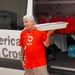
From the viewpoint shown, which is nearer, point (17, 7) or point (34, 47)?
point (34, 47)

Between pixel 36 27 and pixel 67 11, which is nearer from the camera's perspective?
pixel 36 27

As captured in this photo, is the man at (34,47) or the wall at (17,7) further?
the wall at (17,7)

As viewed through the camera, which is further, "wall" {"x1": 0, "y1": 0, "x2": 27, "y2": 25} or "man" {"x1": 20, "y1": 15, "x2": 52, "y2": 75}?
"wall" {"x1": 0, "y1": 0, "x2": 27, "y2": 25}

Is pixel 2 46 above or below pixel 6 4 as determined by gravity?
below

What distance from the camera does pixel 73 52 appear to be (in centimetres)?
614

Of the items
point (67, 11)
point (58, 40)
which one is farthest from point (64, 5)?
point (58, 40)

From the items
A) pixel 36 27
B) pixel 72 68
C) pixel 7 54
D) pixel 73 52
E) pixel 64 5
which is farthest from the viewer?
pixel 64 5

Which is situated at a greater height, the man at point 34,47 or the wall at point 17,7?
the wall at point 17,7

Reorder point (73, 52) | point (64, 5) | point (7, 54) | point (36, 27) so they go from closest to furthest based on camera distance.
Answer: point (36, 27), point (7, 54), point (73, 52), point (64, 5)

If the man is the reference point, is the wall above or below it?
above

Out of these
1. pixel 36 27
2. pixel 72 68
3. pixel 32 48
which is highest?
pixel 36 27

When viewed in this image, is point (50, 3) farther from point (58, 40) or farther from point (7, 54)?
point (7, 54)

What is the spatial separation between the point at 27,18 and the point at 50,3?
7.03 feet

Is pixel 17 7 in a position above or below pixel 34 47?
above
